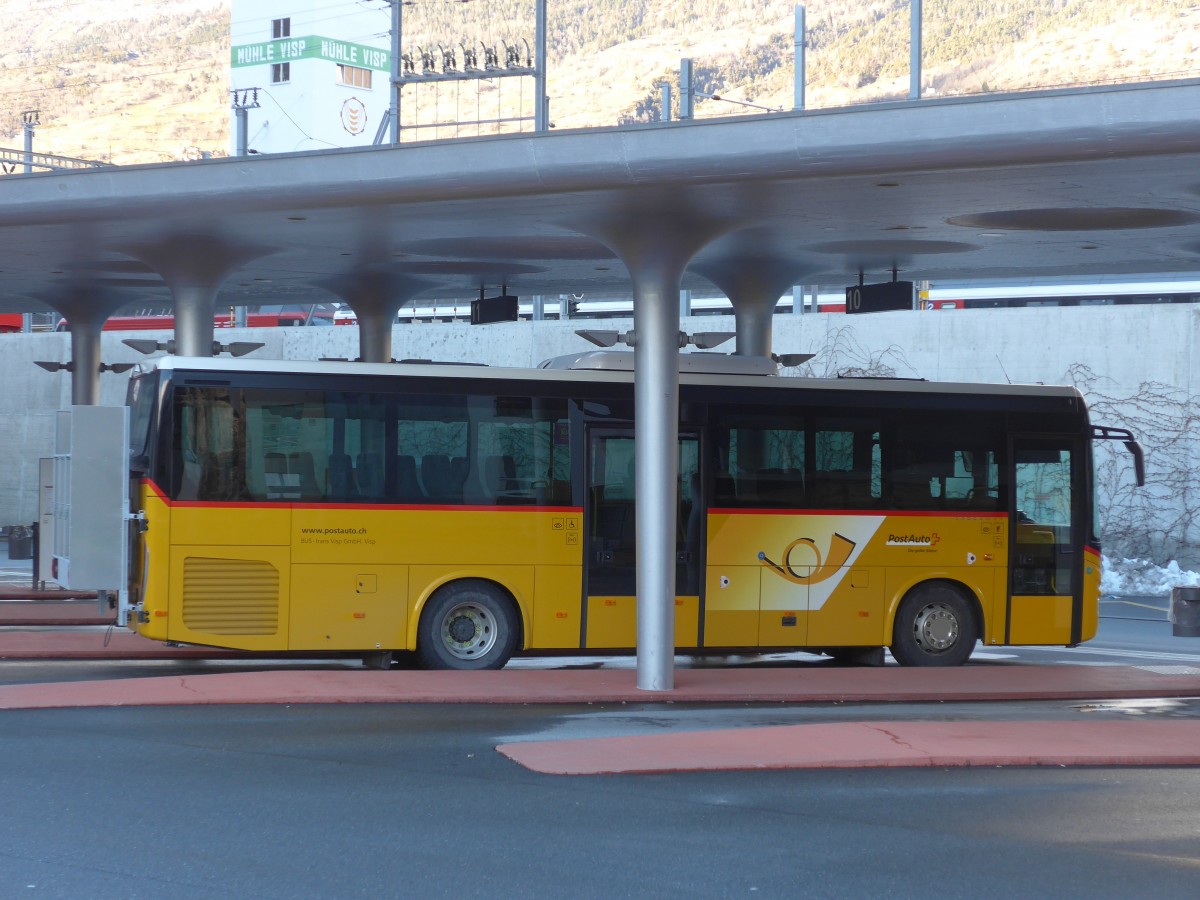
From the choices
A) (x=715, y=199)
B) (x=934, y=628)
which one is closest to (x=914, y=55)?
(x=715, y=199)

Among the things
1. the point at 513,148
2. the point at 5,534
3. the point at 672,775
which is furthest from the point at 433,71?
the point at 5,534

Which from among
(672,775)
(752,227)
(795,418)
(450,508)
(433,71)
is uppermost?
(433,71)

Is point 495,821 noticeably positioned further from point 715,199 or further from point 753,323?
point 753,323

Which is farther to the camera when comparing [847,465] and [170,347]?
[170,347]

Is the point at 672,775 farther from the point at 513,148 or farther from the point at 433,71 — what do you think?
the point at 433,71

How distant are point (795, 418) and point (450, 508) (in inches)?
141

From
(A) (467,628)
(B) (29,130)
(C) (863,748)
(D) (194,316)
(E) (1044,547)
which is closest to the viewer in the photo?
(C) (863,748)

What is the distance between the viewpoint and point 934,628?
1536 centimetres

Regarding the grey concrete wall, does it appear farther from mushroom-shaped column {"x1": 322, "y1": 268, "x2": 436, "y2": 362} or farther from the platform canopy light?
the platform canopy light

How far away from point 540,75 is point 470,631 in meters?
5.50

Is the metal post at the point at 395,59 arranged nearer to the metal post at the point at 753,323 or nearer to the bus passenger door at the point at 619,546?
the bus passenger door at the point at 619,546

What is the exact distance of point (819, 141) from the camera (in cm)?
1107

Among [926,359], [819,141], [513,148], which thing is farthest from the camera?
[926,359]

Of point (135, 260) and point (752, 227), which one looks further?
point (135, 260)
